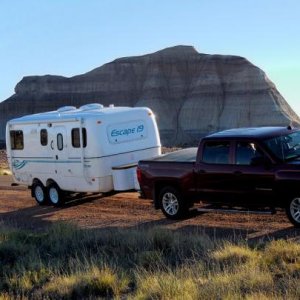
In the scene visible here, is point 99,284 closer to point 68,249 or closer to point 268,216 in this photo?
point 68,249

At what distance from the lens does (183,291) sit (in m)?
7.91

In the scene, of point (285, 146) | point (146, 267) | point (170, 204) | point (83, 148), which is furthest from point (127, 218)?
point (146, 267)

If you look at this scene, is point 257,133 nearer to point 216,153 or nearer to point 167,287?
point 216,153

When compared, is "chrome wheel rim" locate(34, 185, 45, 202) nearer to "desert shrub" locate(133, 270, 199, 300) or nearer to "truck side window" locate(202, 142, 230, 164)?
"truck side window" locate(202, 142, 230, 164)

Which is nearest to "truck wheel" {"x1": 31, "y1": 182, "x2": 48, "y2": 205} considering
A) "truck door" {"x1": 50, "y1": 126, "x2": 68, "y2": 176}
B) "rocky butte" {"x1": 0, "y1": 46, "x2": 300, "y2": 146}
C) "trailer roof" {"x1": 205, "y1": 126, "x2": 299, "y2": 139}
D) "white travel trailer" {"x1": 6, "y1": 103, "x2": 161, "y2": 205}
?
"white travel trailer" {"x1": 6, "y1": 103, "x2": 161, "y2": 205}

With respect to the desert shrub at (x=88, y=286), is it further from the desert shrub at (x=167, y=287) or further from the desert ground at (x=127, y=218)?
the desert ground at (x=127, y=218)

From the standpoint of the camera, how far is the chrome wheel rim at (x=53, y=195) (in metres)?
18.6

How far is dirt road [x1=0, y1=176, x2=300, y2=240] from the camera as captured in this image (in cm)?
1275

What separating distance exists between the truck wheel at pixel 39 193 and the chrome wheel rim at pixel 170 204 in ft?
17.4

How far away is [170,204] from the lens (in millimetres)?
14633

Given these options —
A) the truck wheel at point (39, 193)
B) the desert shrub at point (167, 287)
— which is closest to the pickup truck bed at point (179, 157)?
the truck wheel at point (39, 193)

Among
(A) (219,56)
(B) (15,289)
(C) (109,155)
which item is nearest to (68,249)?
(B) (15,289)

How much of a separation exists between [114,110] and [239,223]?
218 inches

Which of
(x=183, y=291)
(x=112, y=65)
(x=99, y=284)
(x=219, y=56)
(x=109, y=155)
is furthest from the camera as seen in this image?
(x=112, y=65)
